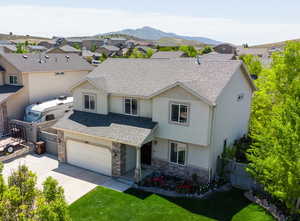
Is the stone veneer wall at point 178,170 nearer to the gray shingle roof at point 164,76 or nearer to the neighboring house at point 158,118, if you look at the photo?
the neighboring house at point 158,118

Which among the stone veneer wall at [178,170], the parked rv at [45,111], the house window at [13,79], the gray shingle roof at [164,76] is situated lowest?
the stone veneer wall at [178,170]

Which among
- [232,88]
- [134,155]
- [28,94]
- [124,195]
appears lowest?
[124,195]

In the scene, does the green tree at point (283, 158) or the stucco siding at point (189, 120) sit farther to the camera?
the stucco siding at point (189, 120)

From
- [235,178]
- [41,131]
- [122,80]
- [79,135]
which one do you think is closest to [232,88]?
Result: [235,178]

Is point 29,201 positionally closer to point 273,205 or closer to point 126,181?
point 126,181

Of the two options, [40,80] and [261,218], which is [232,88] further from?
[40,80]


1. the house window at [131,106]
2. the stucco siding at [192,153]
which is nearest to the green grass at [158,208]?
the stucco siding at [192,153]
